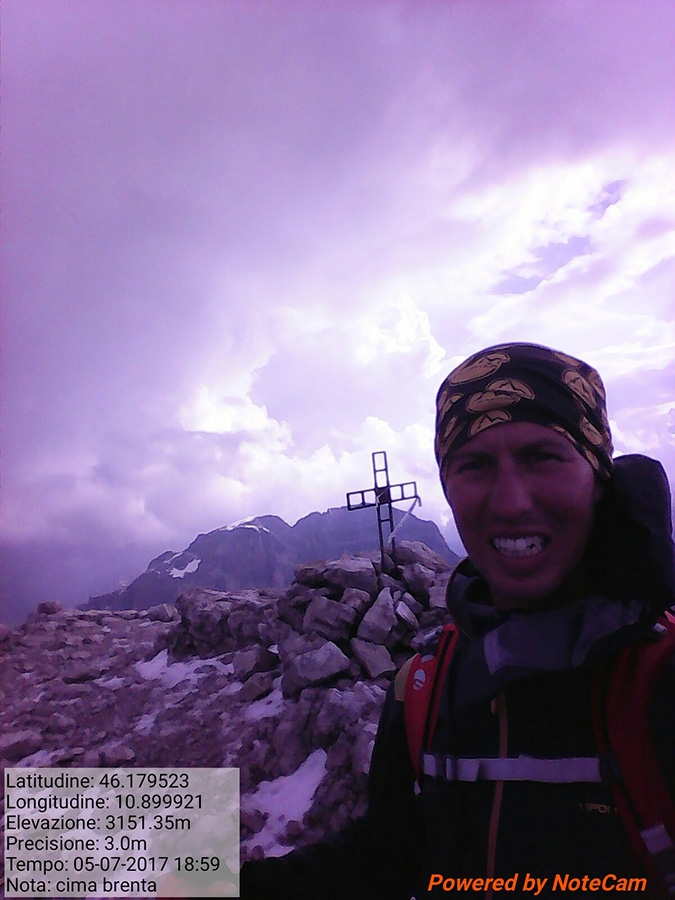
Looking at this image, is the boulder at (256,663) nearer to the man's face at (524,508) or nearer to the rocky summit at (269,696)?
the rocky summit at (269,696)

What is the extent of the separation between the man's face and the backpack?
33 centimetres

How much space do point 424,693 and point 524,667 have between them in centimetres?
58

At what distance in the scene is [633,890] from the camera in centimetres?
134

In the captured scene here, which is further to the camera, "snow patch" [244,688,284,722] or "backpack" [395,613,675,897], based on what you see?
"snow patch" [244,688,284,722]

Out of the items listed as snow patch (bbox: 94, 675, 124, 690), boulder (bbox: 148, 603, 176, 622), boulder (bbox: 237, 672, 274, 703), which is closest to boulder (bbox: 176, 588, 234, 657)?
snow patch (bbox: 94, 675, 124, 690)

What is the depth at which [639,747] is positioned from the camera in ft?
4.49

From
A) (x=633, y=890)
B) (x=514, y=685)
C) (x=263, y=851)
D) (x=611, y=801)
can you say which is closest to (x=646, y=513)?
(x=514, y=685)

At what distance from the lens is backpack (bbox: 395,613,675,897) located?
1.30 m

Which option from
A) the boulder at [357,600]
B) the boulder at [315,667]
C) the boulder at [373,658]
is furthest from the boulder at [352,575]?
the boulder at [315,667]

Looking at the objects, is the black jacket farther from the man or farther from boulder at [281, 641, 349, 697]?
boulder at [281, 641, 349, 697]

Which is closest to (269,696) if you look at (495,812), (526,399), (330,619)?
(330,619)

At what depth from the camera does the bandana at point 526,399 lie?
175cm

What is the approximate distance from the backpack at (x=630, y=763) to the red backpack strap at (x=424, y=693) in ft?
0.46

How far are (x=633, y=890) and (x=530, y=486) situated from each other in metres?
1.31
